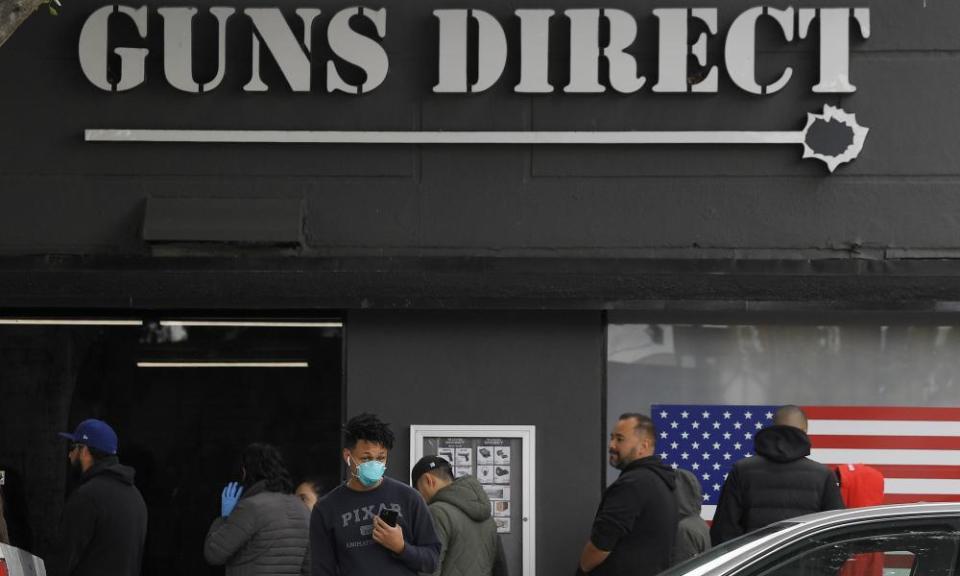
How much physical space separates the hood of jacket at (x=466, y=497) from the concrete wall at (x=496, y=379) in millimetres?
1929

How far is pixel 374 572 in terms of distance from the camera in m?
6.30

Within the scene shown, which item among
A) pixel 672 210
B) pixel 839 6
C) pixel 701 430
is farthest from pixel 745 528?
pixel 839 6

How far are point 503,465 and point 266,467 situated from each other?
7.43 ft

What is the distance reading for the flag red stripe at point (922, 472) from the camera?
33.0ft

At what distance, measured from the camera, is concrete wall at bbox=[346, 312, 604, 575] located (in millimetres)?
10008

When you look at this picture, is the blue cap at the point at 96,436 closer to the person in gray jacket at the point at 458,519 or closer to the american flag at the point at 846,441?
the person in gray jacket at the point at 458,519

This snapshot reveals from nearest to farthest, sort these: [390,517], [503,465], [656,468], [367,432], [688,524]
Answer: [390,517] → [367,432] → [656,468] → [688,524] → [503,465]

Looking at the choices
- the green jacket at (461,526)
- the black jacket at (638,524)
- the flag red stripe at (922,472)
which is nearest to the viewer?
the black jacket at (638,524)

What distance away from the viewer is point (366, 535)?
248 inches

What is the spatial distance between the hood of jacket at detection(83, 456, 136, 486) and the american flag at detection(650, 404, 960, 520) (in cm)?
373

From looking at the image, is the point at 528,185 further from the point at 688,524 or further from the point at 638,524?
the point at 638,524

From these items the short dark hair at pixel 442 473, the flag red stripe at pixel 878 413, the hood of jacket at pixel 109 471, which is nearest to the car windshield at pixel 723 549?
the short dark hair at pixel 442 473

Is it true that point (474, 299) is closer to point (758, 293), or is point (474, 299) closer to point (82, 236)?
point (758, 293)

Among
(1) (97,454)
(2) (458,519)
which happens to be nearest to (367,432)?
(2) (458,519)
